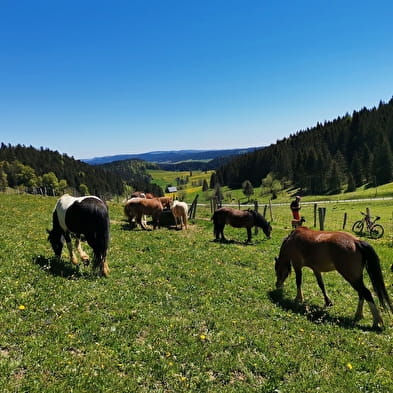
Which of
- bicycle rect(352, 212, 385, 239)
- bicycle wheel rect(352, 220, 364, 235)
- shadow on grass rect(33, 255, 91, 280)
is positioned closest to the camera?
shadow on grass rect(33, 255, 91, 280)

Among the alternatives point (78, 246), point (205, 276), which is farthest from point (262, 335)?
point (78, 246)

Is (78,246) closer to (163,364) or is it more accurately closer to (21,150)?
(163,364)

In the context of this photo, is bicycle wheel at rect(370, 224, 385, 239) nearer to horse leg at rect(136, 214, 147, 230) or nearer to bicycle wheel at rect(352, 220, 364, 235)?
bicycle wheel at rect(352, 220, 364, 235)

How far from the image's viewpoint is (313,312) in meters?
9.69

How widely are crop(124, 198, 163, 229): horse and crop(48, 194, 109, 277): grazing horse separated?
9.94 metres

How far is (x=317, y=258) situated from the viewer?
1014cm

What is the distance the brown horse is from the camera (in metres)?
9.10

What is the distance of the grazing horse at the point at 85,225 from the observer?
1084 centimetres

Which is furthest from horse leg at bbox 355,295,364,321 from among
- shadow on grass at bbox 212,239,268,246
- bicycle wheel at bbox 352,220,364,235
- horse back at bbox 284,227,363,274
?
bicycle wheel at bbox 352,220,364,235

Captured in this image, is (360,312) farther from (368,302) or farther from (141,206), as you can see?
(141,206)

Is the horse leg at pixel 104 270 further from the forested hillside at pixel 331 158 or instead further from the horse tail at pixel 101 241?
the forested hillside at pixel 331 158

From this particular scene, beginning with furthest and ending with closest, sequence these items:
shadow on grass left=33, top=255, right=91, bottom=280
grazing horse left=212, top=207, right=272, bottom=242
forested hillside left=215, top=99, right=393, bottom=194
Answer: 1. forested hillside left=215, top=99, right=393, bottom=194
2. grazing horse left=212, top=207, right=272, bottom=242
3. shadow on grass left=33, top=255, right=91, bottom=280

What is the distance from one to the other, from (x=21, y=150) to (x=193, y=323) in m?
166

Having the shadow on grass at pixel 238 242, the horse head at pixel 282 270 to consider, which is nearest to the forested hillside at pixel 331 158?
the shadow on grass at pixel 238 242
